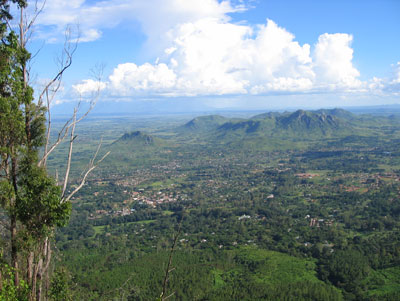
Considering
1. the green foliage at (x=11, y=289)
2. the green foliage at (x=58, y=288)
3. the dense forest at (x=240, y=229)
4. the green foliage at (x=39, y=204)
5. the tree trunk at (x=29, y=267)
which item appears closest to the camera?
the green foliage at (x=11, y=289)

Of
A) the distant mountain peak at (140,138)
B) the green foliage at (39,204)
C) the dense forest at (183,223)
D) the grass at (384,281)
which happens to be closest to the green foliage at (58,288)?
the dense forest at (183,223)

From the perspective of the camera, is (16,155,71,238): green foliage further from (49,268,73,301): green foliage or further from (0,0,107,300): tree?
(49,268,73,301): green foliage

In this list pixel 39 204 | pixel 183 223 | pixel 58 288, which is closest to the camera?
pixel 39 204

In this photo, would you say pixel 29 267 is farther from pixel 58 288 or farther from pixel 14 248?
pixel 58 288

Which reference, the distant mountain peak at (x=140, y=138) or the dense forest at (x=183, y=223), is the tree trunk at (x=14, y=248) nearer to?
the dense forest at (x=183, y=223)

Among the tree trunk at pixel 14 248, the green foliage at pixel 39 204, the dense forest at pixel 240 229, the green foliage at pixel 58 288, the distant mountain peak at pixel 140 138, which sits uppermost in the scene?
the green foliage at pixel 39 204

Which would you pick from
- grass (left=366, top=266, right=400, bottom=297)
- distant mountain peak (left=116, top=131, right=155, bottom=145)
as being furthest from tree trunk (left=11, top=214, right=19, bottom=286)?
distant mountain peak (left=116, top=131, right=155, bottom=145)

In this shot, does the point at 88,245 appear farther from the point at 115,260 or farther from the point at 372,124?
the point at 372,124

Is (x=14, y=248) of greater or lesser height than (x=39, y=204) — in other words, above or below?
below

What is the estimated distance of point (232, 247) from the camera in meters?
47.1

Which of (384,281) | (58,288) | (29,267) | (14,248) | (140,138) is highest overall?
(14,248)

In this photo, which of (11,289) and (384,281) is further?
(384,281)

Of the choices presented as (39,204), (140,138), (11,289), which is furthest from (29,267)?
(140,138)

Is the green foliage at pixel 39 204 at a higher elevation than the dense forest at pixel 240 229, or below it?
higher
